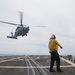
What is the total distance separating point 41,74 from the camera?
10953 millimetres

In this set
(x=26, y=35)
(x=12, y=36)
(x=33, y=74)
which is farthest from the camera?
(x=12, y=36)

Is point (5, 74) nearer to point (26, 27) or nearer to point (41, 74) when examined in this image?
point (41, 74)

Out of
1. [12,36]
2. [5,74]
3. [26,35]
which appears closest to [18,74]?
[5,74]

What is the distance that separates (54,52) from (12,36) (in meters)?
54.6

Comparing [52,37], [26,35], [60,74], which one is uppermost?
[26,35]

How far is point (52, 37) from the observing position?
12.4m

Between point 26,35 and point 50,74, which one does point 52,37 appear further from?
point 26,35

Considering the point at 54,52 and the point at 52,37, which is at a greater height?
the point at 52,37

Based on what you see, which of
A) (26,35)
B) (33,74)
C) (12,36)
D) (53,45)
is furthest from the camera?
(12,36)

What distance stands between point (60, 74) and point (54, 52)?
154 cm

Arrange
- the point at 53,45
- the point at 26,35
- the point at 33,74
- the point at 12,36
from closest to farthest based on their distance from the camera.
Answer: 1. the point at 33,74
2. the point at 53,45
3. the point at 26,35
4. the point at 12,36

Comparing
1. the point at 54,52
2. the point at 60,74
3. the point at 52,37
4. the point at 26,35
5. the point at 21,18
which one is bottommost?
the point at 60,74

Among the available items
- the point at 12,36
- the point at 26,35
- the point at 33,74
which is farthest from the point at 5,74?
the point at 12,36

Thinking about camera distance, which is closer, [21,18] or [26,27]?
[26,27]
